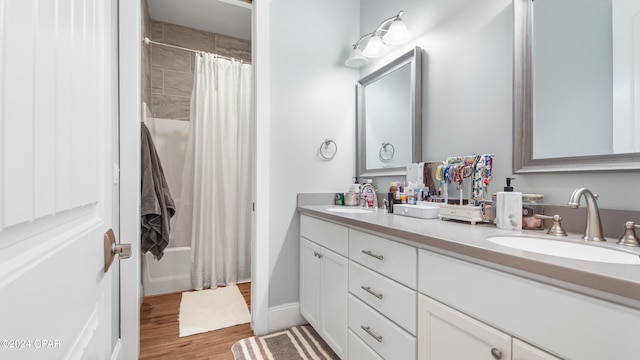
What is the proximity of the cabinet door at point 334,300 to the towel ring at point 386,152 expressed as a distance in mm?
828

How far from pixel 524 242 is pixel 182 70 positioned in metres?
3.22

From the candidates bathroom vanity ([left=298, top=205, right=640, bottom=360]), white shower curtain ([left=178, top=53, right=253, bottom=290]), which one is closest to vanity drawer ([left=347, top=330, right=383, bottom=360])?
bathroom vanity ([left=298, top=205, right=640, bottom=360])

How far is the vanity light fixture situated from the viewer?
1764 millimetres

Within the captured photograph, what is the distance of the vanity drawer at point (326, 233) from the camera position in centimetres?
144

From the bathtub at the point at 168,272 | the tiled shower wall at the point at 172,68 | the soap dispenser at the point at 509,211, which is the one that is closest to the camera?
the soap dispenser at the point at 509,211

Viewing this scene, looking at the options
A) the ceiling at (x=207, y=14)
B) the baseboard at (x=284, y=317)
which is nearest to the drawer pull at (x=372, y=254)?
the baseboard at (x=284, y=317)

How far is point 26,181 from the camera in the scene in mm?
302

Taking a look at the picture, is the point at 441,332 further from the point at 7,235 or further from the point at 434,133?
the point at 434,133

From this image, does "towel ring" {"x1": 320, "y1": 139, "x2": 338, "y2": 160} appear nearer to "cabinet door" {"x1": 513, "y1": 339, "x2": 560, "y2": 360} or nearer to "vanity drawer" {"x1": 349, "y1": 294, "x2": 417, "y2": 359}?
"vanity drawer" {"x1": 349, "y1": 294, "x2": 417, "y2": 359}

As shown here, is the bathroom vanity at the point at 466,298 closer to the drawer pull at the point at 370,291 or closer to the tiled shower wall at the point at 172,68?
the drawer pull at the point at 370,291

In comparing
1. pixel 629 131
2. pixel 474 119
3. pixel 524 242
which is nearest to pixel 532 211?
pixel 524 242

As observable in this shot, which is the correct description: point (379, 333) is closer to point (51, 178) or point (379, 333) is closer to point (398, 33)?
point (51, 178)

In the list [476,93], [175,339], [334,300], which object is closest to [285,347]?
[334,300]

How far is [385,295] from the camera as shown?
1114 mm
